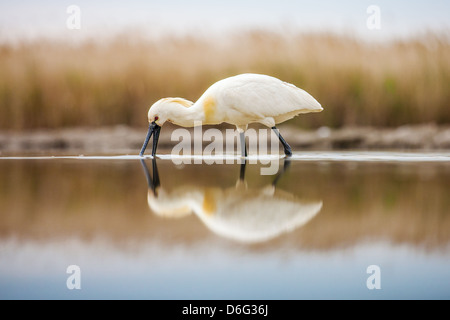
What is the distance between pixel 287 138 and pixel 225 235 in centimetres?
473

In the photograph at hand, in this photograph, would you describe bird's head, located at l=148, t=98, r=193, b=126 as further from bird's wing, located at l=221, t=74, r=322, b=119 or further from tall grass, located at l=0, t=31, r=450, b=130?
tall grass, located at l=0, t=31, r=450, b=130

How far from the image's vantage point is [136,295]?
117 cm

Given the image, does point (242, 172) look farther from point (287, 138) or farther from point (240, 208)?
point (287, 138)

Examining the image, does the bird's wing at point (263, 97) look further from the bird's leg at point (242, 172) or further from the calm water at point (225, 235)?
the calm water at point (225, 235)

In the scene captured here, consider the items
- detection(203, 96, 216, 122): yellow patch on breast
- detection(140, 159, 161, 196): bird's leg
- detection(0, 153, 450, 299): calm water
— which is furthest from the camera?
detection(203, 96, 216, 122): yellow patch on breast

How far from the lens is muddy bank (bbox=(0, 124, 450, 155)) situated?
6.17 metres

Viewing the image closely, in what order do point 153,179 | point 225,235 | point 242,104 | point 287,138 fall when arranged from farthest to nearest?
point 287,138 → point 242,104 → point 153,179 → point 225,235

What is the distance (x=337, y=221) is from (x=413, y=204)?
1.64ft

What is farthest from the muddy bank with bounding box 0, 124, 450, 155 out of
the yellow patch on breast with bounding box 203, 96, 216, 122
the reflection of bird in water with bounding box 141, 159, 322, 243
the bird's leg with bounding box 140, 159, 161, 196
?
the reflection of bird in water with bounding box 141, 159, 322, 243

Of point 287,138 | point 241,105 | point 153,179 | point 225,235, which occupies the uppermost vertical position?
point 287,138

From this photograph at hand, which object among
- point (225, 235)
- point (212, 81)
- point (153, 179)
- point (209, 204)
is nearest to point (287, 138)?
point (212, 81)

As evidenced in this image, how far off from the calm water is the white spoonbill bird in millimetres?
1171

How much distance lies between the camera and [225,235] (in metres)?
1.58

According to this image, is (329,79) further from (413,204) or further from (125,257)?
(125,257)
